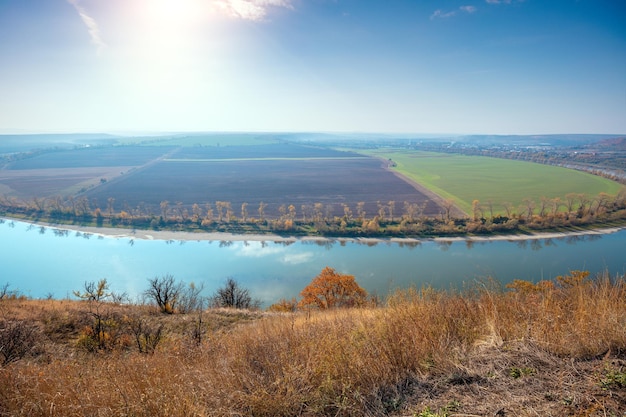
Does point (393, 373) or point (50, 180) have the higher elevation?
point (393, 373)

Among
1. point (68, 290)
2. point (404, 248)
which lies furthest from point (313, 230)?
point (68, 290)

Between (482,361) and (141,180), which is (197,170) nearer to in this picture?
(141,180)

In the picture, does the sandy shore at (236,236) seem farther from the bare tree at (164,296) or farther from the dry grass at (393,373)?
the dry grass at (393,373)

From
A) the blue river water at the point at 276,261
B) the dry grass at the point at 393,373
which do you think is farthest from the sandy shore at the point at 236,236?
the dry grass at the point at 393,373

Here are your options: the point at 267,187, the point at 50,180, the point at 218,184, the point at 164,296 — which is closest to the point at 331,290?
the point at 164,296

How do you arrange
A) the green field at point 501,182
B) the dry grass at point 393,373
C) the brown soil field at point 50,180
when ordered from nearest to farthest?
the dry grass at point 393,373 < the green field at point 501,182 < the brown soil field at point 50,180

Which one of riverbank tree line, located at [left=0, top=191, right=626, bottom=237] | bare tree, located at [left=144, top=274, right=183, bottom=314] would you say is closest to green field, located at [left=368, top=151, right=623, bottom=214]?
riverbank tree line, located at [left=0, top=191, right=626, bottom=237]

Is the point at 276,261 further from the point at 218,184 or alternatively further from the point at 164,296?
the point at 218,184
